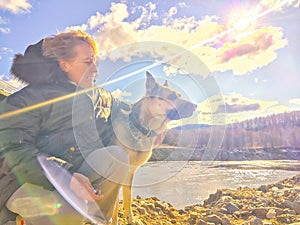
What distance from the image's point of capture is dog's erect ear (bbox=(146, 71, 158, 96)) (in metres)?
2.82

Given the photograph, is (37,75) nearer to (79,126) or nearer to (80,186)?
(79,126)

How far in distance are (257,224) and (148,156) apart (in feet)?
3.70

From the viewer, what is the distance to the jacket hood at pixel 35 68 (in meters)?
1.73

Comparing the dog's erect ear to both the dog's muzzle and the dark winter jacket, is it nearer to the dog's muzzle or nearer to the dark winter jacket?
the dog's muzzle

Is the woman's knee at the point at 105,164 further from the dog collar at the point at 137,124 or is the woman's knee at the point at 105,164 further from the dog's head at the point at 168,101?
the dog's head at the point at 168,101

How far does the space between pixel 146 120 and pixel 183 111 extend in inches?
19.4

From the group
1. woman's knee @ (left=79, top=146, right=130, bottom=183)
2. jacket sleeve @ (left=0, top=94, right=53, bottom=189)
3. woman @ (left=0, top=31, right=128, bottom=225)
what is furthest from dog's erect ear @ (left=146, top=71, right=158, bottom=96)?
jacket sleeve @ (left=0, top=94, right=53, bottom=189)

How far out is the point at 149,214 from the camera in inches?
135

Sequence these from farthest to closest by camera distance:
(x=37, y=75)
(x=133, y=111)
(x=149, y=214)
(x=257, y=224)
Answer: (x=149, y=214) < (x=257, y=224) < (x=133, y=111) < (x=37, y=75)

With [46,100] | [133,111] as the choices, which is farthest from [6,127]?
[133,111]

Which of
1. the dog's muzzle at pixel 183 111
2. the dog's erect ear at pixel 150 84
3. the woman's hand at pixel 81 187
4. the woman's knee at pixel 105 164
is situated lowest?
the woman's hand at pixel 81 187

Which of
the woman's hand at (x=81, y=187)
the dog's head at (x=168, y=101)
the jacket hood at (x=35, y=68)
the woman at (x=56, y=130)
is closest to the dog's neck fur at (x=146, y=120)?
the dog's head at (x=168, y=101)

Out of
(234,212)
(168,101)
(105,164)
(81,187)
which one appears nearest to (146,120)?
(168,101)

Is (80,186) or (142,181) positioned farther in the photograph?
(142,181)
